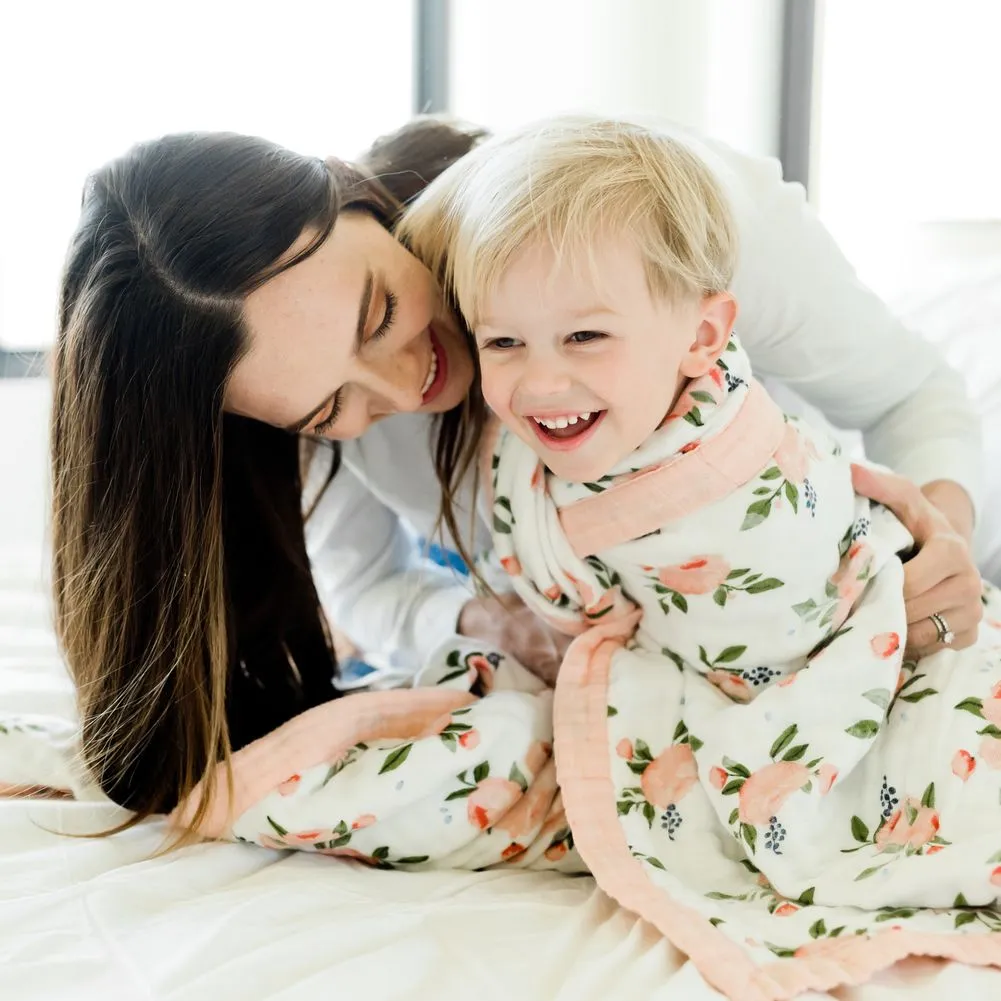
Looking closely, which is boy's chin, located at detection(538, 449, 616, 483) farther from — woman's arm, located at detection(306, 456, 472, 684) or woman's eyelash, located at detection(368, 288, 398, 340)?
woman's arm, located at detection(306, 456, 472, 684)

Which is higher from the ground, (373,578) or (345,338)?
(345,338)

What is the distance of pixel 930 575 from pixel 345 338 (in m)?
0.58

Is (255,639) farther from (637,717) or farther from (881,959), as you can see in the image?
(881,959)

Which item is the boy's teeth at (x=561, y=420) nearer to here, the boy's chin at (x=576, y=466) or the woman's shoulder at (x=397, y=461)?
the boy's chin at (x=576, y=466)

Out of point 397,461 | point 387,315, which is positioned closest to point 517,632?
point 397,461

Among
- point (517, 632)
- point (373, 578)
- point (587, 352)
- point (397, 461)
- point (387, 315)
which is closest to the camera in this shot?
point (587, 352)

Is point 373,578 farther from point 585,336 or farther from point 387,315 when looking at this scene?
point 585,336

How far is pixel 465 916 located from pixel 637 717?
0.80 feet

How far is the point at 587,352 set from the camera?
2.87 feet

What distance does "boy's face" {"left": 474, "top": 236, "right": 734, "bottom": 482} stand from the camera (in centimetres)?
85

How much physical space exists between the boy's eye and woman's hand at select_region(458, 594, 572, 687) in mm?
374

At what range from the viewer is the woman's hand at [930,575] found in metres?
1.02

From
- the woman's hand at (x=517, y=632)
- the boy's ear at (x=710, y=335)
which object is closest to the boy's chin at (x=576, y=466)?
the boy's ear at (x=710, y=335)

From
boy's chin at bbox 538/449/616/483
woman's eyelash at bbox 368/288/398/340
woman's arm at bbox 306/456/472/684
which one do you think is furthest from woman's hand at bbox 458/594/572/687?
woman's eyelash at bbox 368/288/398/340
